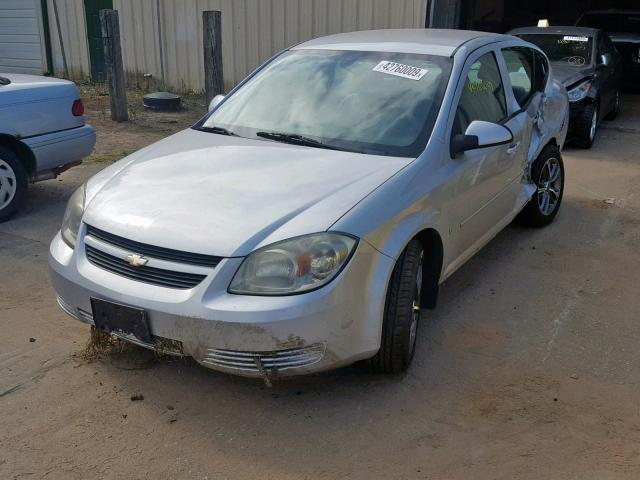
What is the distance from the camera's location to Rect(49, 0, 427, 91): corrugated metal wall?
11.1m

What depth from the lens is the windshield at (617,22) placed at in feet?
45.3

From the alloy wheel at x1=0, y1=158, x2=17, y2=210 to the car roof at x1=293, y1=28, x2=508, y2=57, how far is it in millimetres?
2768

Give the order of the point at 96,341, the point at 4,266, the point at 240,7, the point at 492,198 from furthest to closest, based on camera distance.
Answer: the point at 240,7 → the point at 4,266 → the point at 492,198 → the point at 96,341

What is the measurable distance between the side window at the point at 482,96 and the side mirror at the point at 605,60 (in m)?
5.70

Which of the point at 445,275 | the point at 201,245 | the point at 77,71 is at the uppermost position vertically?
the point at 201,245

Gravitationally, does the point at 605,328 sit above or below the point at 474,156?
below

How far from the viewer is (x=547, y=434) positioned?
2996 mm

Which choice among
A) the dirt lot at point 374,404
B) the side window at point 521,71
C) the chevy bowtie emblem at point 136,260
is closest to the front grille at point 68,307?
the dirt lot at point 374,404

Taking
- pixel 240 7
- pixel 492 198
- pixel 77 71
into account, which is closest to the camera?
pixel 492 198

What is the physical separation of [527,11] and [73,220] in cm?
2019

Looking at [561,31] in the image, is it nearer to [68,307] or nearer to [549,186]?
[549,186]

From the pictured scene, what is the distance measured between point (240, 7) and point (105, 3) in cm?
336

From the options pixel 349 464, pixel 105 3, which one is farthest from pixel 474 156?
pixel 105 3

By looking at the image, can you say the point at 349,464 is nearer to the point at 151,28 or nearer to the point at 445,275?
the point at 445,275
